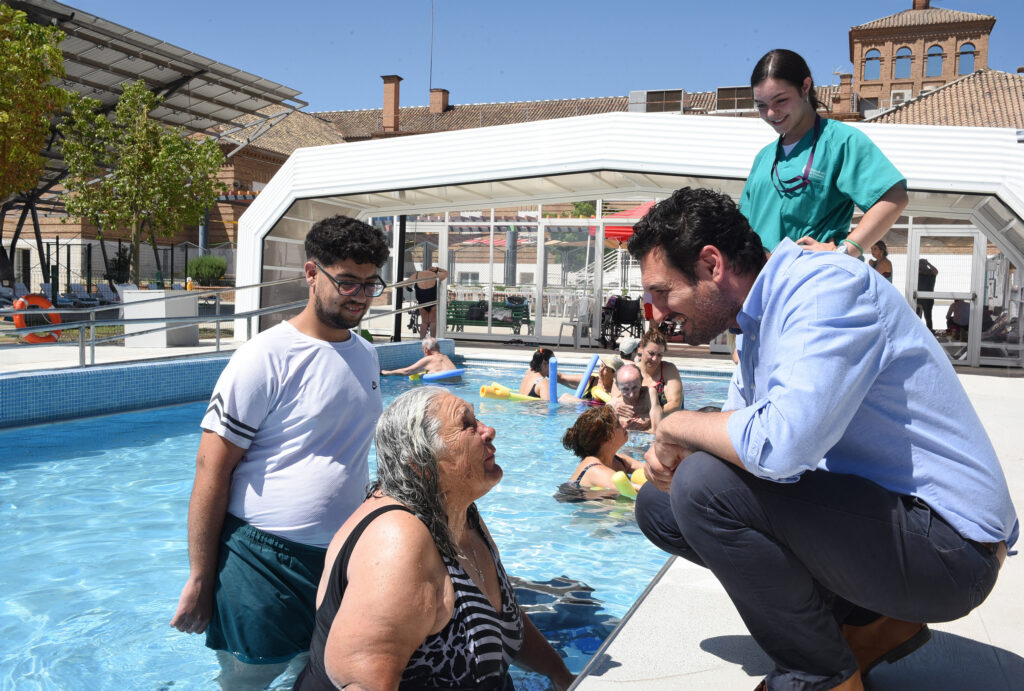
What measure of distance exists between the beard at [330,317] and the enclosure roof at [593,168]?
10147 mm

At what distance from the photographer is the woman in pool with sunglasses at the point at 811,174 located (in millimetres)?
2842

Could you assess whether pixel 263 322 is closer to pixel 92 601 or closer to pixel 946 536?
pixel 92 601

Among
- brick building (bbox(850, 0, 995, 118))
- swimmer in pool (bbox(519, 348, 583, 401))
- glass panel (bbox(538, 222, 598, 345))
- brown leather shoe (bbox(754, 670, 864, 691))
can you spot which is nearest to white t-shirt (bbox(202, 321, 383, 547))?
brown leather shoe (bbox(754, 670, 864, 691))

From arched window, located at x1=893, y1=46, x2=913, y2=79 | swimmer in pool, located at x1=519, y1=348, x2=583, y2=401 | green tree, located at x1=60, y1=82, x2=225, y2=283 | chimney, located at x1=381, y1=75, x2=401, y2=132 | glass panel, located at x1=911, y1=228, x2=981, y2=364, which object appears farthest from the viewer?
arched window, located at x1=893, y1=46, x2=913, y2=79

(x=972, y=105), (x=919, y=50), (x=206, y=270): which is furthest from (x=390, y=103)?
(x=919, y=50)

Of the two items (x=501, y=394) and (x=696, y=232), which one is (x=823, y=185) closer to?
(x=696, y=232)

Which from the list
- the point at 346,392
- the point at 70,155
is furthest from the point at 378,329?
the point at 346,392

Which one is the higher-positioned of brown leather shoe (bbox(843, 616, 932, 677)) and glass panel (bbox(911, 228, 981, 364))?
glass panel (bbox(911, 228, 981, 364))

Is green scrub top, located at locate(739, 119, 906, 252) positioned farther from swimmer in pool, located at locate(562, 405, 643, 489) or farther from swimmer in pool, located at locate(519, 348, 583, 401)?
swimmer in pool, located at locate(519, 348, 583, 401)

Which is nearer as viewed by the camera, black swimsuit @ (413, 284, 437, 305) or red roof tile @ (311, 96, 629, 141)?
black swimsuit @ (413, 284, 437, 305)

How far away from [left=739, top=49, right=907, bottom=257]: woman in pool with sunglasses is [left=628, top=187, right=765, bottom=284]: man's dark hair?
0.87m

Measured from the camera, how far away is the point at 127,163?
746 inches

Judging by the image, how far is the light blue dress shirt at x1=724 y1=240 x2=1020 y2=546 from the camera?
164 centimetres

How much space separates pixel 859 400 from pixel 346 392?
1.61 m
